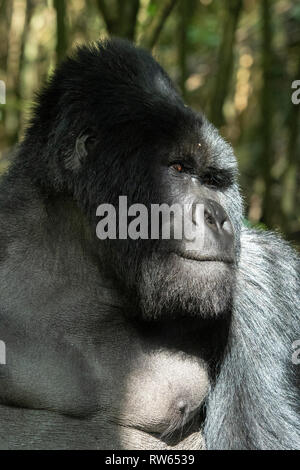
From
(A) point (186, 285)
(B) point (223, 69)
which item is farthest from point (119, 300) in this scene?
(B) point (223, 69)

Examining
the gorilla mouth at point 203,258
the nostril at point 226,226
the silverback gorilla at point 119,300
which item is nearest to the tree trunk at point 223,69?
the silverback gorilla at point 119,300

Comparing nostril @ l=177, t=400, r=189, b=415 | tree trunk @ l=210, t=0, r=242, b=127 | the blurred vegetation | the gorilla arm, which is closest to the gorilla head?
the gorilla arm

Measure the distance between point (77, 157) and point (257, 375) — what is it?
52.4 inches

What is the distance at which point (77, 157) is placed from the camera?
397 centimetres

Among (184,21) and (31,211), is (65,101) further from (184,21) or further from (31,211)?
(184,21)

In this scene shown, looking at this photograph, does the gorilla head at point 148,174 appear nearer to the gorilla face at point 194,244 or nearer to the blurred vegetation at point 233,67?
the gorilla face at point 194,244

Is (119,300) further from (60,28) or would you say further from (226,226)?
(60,28)

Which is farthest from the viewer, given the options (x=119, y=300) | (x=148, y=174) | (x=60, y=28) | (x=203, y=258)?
(x=60, y=28)

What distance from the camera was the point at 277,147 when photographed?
34.5ft

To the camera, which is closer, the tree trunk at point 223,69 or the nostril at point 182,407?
the nostril at point 182,407

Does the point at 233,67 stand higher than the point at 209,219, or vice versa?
the point at 233,67

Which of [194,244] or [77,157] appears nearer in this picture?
[194,244]

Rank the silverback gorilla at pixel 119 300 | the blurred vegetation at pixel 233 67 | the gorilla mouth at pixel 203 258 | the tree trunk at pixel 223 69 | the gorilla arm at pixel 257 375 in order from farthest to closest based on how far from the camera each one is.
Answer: the blurred vegetation at pixel 233 67, the tree trunk at pixel 223 69, the gorilla arm at pixel 257 375, the silverback gorilla at pixel 119 300, the gorilla mouth at pixel 203 258

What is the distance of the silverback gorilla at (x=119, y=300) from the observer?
155 inches
